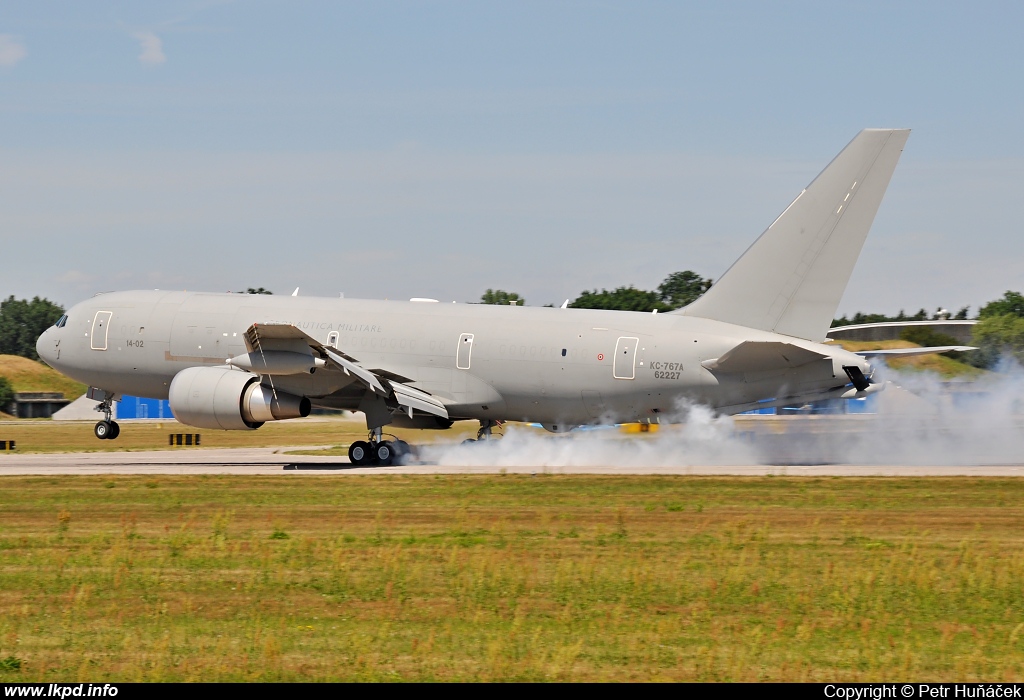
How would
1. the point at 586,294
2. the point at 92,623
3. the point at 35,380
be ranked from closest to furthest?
the point at 92,623
the point at 35,380
the point at 586,294

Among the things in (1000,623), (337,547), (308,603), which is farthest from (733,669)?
(337,547)

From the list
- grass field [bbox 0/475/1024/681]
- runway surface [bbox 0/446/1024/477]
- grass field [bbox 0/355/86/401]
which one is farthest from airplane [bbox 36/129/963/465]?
grass field [bbox 0/355/86/401]

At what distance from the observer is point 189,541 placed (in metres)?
18.2

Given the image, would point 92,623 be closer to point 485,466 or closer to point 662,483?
point 662,483

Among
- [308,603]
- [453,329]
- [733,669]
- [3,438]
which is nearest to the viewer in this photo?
[733,669]

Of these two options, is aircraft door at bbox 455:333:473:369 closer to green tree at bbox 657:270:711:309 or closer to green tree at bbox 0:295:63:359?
green tree at bbox 657:270:711:309

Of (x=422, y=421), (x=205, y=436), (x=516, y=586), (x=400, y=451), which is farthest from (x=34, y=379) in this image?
(x=516, y=586)

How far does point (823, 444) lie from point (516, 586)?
28.3 meters

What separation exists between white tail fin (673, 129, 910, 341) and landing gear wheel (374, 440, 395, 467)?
1186cm

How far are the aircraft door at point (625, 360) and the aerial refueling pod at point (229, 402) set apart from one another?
9501mm

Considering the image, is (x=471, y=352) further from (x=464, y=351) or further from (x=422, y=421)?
(x=422, y=421)

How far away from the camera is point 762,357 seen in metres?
30.8

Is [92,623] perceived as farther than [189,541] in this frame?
No

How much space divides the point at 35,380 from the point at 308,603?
103797 mm
